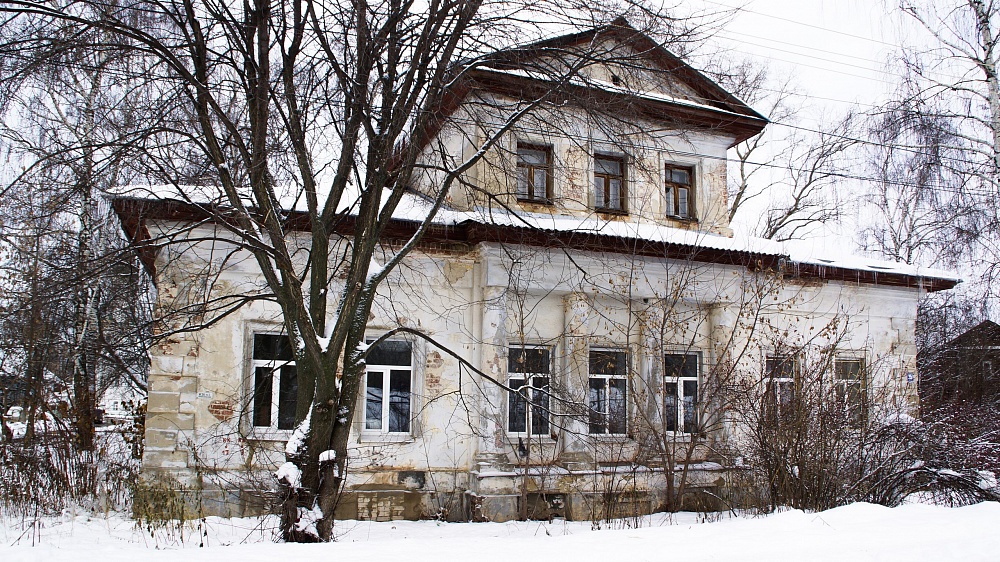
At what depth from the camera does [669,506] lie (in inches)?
359

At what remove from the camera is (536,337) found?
10.5m

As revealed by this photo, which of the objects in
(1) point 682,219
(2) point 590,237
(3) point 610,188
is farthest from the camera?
(1) point 682,219

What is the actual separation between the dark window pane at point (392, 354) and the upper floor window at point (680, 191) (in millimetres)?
5180

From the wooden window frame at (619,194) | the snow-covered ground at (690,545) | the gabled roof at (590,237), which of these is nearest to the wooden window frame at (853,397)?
the snow-covered ground at (690,545)

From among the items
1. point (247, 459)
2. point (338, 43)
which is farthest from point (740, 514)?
point (338, 43)

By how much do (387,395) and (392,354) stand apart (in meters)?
0.59

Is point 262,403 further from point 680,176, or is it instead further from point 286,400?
point 680,176

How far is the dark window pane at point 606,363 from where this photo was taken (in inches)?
427

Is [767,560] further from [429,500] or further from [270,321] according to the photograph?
[270,321]

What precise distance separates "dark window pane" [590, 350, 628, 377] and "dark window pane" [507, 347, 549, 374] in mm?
830

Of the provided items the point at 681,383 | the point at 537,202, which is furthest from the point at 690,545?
the point at 537,202

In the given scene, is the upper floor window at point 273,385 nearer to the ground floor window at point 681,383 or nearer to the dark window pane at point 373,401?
the dark window pane at point 373,401

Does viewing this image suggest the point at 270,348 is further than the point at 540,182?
No

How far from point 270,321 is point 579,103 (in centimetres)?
514
